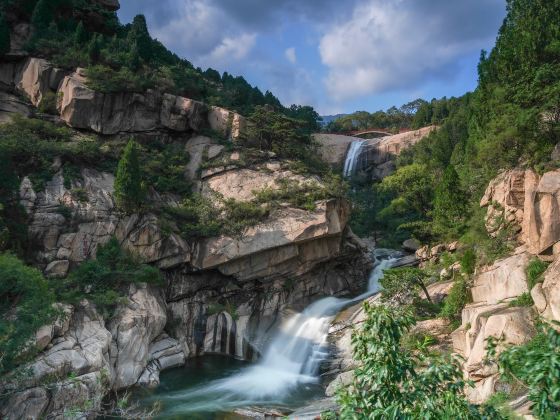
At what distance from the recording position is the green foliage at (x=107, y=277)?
2119 centimetres

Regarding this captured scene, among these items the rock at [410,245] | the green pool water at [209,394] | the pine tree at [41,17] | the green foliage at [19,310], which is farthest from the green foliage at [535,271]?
the pine tree at [41,17]

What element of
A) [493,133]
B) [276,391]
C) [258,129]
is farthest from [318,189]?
[276,391]

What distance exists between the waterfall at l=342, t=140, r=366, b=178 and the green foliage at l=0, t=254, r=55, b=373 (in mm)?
45402

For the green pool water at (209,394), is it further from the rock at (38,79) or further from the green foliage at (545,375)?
the rock at (38,79)

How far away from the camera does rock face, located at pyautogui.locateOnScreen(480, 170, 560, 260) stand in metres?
17.1

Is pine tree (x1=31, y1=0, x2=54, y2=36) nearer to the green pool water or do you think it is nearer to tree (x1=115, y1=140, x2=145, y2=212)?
tree (x1=115, y1=140, x2=145, y2=212)

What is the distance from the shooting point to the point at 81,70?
34.2 m

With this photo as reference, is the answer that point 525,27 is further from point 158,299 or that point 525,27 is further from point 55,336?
point 55,336

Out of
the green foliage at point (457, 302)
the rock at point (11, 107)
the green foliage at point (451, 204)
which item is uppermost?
the rock at point (11, 107)

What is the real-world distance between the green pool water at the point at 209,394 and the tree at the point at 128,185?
1000 cm

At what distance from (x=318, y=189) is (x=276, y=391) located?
46.6 ft

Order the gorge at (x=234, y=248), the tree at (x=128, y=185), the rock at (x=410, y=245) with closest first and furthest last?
the gorge at (x=234, y=248)
the tree at (x=128, y=185)
the rock at (x=410, y=245)

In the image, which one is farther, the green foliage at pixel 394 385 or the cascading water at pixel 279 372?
the cascading water at pixel 279 372

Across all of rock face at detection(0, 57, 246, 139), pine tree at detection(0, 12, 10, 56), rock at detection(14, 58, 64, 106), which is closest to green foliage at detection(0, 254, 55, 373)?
rock face at detection(0, 57, 246, 139)
